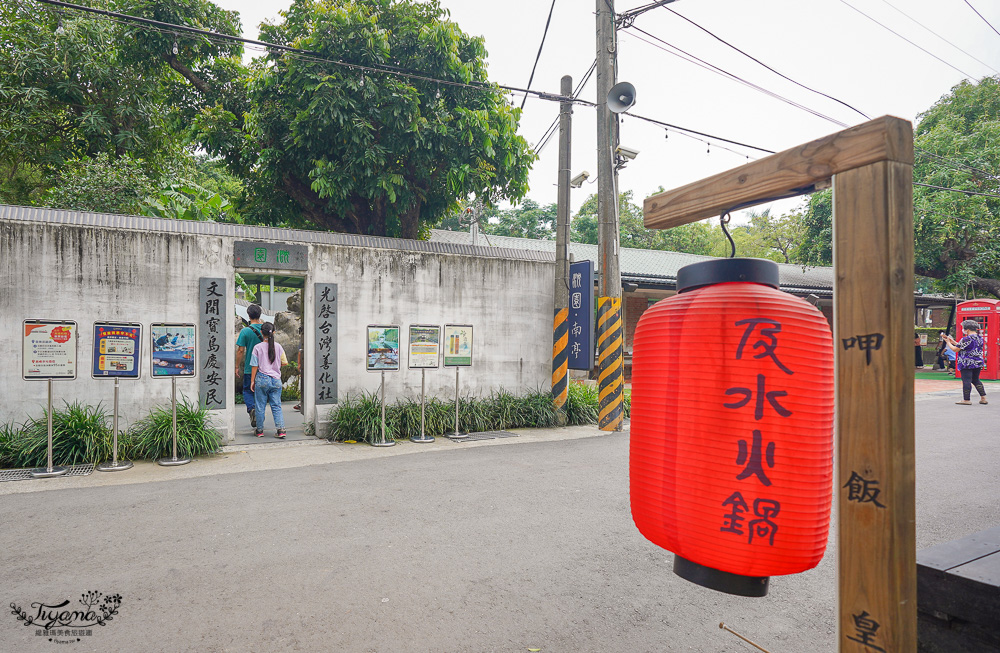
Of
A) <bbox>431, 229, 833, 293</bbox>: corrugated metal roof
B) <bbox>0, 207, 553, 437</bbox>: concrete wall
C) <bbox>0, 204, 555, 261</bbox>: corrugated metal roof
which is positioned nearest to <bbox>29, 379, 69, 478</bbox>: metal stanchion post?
<bbox>0, 207, 553, 437</bbox>: concrete wall

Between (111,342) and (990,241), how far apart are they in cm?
2494

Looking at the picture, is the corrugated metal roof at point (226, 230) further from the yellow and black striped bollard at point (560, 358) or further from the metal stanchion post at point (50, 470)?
the metal stanchion post at point (50, 470)

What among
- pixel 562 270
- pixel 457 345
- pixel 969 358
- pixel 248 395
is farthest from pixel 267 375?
pixel 969 358

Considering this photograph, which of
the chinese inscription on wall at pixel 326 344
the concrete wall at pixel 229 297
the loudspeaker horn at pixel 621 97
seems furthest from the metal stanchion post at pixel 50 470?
the loudspeaker horn at pixel 621 97

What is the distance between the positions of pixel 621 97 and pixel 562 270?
3.13 meters

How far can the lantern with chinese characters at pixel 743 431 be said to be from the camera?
1866 mm

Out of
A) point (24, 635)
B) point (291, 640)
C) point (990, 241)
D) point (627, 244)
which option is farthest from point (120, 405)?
point (627, 244)

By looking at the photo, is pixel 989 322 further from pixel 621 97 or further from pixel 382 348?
pixel 382 348

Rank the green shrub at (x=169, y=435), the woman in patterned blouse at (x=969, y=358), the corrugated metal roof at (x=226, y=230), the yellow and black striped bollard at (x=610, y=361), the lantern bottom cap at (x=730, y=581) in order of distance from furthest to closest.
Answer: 1. the woman in patterned blouse at (x=969, y=358)
2. the yellow and black striped bollard at (x=610, y=361)
3. the corrugated metal roof at (x=226, y=230)
4. the green shrub at (x=169, y=435)
5. the lantern bottom cap at (x=730, y=581)

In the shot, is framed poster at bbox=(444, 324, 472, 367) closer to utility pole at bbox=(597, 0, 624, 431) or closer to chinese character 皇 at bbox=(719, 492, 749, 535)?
utility pole at bbox=(597, 0, 624, 431)

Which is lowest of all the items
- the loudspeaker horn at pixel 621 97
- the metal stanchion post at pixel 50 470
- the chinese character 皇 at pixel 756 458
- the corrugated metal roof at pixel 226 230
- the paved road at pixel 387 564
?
the paved road at pixel 387 564

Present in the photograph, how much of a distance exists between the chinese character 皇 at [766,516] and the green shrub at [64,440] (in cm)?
794

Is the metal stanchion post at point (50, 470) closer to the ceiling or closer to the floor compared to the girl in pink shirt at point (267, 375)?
closer to the floor

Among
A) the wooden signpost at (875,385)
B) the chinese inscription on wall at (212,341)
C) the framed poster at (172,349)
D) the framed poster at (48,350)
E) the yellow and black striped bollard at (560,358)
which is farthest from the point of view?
the yellow and black striped bollard at (560,358)
